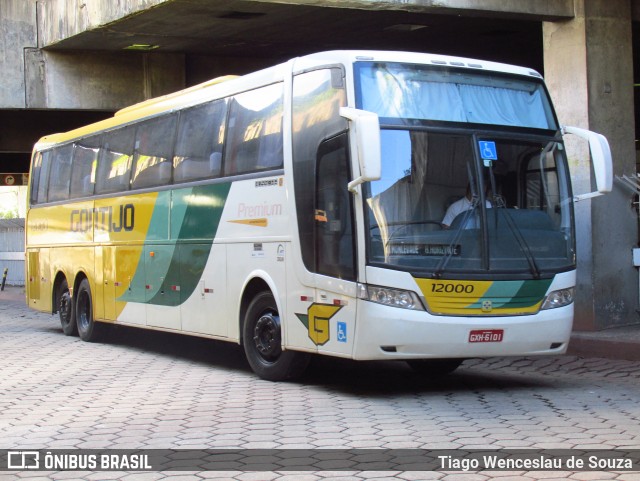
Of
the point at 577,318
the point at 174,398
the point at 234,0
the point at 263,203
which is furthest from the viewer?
the point at 234,0

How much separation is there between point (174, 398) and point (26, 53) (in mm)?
13861

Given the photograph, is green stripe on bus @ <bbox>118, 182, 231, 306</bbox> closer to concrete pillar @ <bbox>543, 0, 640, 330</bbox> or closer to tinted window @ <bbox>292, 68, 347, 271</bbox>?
→ tinted window @ <bbox>292, 68, 347, 271</bbox>

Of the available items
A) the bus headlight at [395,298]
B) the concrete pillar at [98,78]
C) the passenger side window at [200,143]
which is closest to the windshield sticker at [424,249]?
the bus headlight at [395,298]

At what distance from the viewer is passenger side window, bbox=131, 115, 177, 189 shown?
13500 millimetres

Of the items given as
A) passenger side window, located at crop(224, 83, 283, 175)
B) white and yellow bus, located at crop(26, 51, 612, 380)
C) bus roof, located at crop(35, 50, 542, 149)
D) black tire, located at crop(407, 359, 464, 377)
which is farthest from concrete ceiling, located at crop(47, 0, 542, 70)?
black tire, located at crop(407, 359, 464, 377)

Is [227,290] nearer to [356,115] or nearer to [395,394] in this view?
[395,394]

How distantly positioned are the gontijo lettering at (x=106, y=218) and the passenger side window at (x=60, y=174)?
751mm

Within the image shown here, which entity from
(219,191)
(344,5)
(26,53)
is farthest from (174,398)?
(26,53)

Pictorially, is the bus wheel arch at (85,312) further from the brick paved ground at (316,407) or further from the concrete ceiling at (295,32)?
the concrete ceiling at (295,32)

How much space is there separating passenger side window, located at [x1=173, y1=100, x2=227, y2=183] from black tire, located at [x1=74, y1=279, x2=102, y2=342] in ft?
13.3

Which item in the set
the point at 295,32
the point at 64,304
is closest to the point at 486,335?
the point at 64,304

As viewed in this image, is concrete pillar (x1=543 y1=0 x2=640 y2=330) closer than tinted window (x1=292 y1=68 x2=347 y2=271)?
No

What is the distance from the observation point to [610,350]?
12.5 m

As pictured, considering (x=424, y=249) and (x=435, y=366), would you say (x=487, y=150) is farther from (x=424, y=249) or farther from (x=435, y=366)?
(x=435, y=366)
